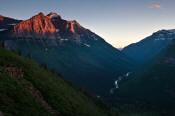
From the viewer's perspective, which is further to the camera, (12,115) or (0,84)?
(0,84)

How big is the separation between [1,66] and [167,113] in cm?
19837

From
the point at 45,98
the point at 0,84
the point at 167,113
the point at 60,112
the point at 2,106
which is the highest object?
the point at 0,84

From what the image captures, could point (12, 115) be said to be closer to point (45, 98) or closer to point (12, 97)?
point (12, 97)

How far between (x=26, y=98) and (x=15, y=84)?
534 cm

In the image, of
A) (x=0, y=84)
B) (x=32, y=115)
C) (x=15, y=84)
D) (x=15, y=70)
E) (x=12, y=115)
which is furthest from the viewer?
(x=15, y=70)

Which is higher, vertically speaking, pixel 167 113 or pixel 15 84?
pixel 15 84

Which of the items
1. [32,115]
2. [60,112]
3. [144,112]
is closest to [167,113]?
[144,112]

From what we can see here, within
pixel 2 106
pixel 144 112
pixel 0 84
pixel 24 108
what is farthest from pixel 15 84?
pixel 144 112

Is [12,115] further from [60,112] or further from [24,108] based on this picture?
[60,112]

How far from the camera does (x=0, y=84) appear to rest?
34250 mm

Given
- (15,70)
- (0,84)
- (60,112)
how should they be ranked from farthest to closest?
(15,70) → (60,112) → (0,84)

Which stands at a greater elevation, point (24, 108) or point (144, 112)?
point (24, 108)

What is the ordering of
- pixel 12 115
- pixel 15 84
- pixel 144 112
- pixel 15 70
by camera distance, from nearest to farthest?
pixel 12 115
pixel 15 84
pixel 15 70
pixel 144 112

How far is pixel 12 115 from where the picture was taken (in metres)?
26.6
